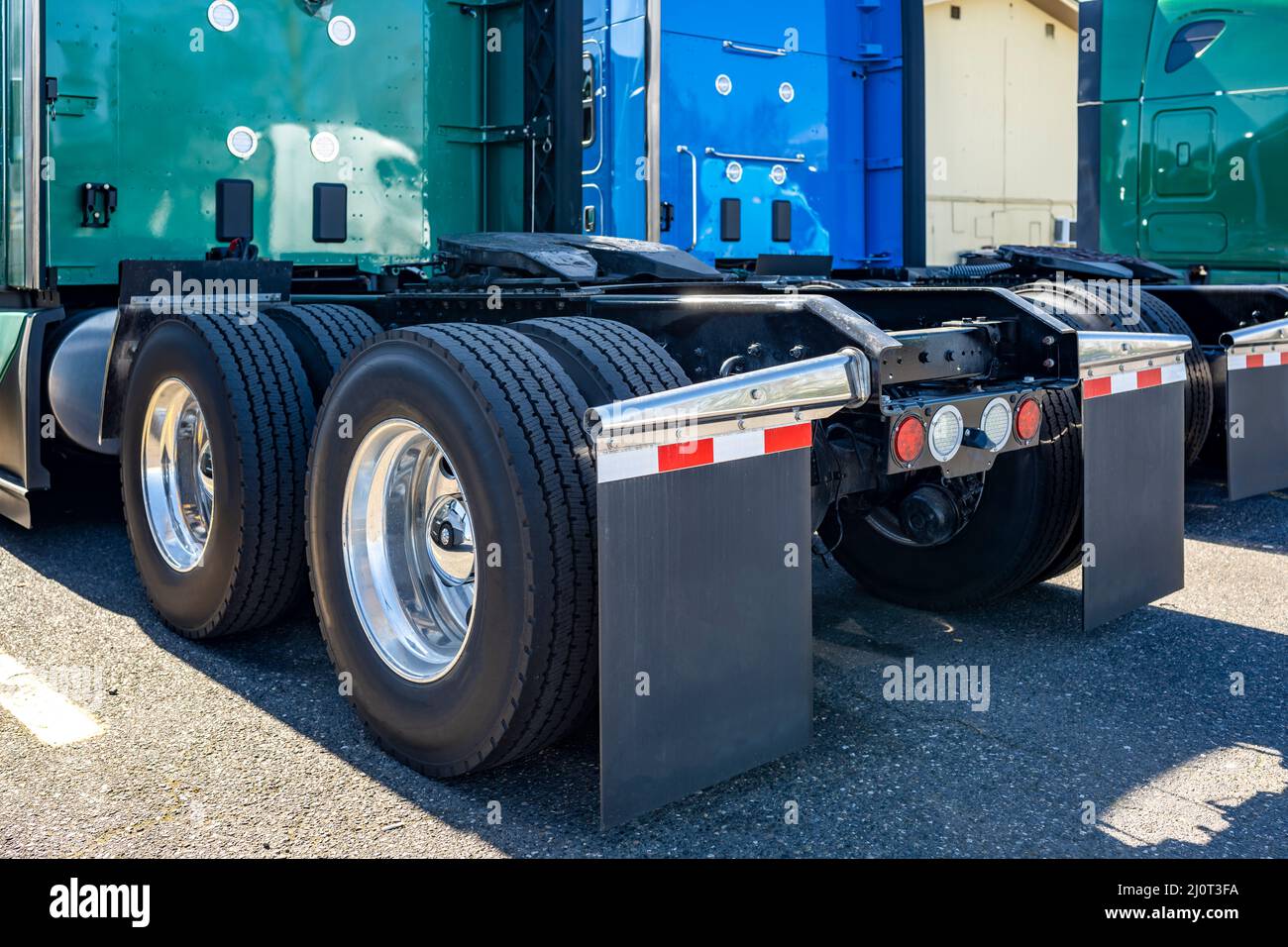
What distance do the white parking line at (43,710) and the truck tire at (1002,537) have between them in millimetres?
2258

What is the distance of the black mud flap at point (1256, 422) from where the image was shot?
16.3 ft

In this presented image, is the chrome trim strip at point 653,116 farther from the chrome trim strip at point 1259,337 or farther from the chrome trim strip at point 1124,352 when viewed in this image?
the chrome trim strip at point 1124,352

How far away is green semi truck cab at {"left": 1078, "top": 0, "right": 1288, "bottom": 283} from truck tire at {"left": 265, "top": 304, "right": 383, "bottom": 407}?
477cm

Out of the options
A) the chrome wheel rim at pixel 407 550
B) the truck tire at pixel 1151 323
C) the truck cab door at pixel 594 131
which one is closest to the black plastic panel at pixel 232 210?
the truck cab door at pixel 594 131

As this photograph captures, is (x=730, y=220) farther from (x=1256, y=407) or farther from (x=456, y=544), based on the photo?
(x=456, y=544)

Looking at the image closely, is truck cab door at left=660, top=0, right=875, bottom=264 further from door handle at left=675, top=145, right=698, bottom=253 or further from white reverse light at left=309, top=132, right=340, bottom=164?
white reverse light at left=309, top=132, right=340, bottom=164

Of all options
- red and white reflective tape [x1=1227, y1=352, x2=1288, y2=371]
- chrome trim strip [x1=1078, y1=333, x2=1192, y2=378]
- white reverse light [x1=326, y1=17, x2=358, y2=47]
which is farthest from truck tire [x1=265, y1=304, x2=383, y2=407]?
red and white reflective tape [x1=1227, y1=352, x2=1288, y2=371]

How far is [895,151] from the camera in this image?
8.26 meters

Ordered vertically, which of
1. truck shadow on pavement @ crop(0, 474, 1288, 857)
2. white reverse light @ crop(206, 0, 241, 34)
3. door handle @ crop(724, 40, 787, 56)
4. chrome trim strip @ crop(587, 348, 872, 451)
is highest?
door handle @ crop(724, 40, 787, 56)

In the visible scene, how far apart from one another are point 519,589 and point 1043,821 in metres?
1.29

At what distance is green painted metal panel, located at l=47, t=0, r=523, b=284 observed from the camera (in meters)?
5.52

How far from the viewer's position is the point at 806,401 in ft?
10.0

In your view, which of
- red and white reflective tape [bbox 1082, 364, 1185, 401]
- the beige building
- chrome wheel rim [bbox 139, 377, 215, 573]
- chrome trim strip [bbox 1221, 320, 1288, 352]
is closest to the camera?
red and white reflective tape [bbox 1082, 364, 1185, 401]
